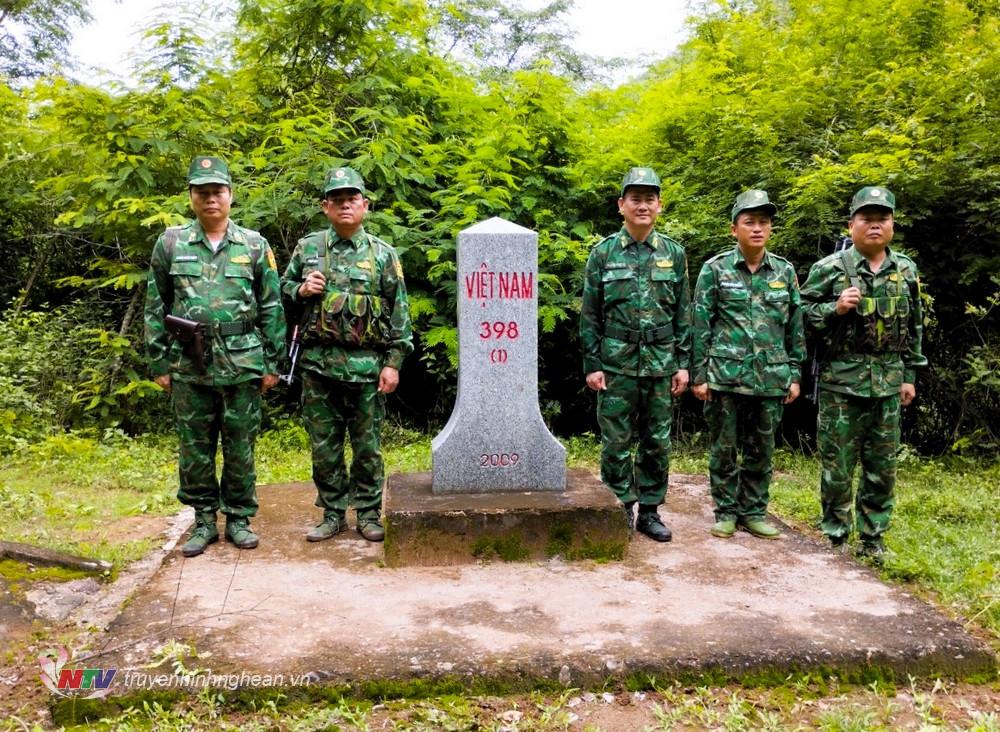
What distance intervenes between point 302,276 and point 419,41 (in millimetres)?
4939

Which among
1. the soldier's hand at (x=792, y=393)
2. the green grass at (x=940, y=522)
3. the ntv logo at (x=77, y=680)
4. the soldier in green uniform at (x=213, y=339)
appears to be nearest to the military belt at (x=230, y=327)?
the soldier in green uniform at (x=213, y=339)

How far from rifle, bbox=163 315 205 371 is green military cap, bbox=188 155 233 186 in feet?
2.46

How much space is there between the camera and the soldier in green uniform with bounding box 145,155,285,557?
4121 millimetres

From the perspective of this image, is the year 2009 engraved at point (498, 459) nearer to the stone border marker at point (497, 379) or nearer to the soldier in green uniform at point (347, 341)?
the stone border marker at point (497, 379)

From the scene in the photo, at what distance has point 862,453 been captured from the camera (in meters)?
4.45

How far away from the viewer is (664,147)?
7824mm

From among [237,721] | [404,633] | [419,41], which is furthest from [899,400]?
[419,41]

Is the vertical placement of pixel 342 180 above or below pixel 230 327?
above

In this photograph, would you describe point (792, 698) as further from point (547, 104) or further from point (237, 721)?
point (547, 104)

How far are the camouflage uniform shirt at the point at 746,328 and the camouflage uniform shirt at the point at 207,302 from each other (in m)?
2.61

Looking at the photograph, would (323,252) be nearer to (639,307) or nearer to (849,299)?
(639,307)

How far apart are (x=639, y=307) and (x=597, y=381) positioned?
504mm

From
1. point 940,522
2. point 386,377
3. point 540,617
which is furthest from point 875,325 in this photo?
point 386,377

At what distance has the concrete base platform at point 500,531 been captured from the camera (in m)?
4.05
